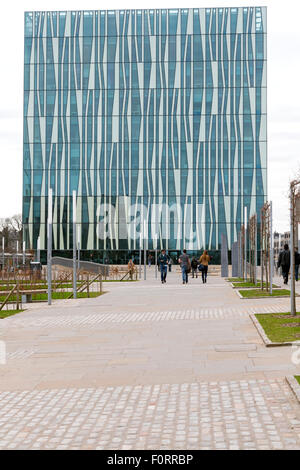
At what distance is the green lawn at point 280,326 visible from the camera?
10489mm

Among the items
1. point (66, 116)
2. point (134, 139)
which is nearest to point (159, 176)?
point (134, 139)

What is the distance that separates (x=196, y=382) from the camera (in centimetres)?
757

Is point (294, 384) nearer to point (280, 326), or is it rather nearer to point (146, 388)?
point (146, 388)

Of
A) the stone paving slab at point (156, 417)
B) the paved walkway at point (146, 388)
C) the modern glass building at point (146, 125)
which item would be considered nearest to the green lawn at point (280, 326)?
the paved walkway at point (146, 388)

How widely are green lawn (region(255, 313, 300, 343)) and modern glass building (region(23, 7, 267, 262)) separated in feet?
224

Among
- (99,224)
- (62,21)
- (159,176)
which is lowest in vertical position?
(99,224)

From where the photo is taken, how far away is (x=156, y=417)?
238 inches

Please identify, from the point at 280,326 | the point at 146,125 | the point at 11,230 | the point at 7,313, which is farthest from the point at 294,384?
the point at 11,230

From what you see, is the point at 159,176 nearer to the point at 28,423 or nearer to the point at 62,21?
the point at 62,21

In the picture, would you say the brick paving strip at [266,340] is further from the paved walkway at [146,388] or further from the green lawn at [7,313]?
the green lawn at [7,313]

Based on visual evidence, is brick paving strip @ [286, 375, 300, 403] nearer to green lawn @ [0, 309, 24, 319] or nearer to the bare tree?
green lawn @ [0, 309, 24, 319]

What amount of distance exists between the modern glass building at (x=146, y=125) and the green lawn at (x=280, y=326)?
68.2m

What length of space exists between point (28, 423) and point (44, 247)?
8164 cm

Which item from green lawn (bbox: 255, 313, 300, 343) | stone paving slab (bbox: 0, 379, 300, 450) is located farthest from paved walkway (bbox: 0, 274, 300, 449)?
green lawn (bbox: 255, 313, 300, 343)
